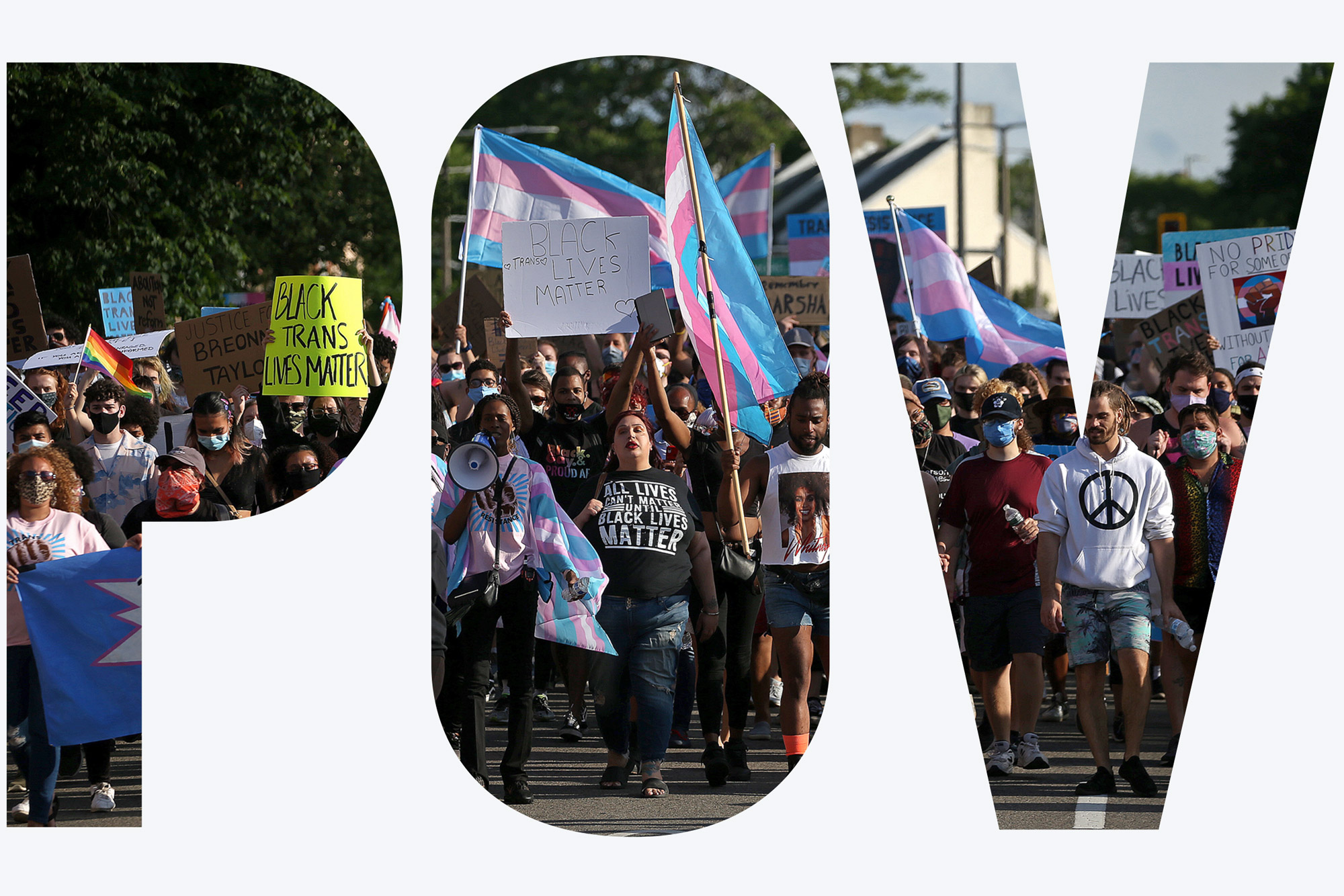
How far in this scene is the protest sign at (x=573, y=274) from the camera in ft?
17.6

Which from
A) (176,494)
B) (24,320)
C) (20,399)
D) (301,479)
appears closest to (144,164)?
(24,320)

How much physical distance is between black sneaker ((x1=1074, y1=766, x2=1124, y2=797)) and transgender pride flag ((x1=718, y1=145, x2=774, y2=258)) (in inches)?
327

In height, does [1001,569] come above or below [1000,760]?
above

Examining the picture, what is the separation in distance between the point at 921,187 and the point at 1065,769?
4955 cm

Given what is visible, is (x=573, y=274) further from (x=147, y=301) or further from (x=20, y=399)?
(x=147, y=301)

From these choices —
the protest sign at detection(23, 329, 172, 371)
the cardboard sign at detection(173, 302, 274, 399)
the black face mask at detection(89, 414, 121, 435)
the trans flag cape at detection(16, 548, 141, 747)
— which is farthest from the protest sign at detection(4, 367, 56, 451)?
the trans flag cape at detection(16, 548, 141, 747)

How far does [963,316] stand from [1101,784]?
16.4 feet

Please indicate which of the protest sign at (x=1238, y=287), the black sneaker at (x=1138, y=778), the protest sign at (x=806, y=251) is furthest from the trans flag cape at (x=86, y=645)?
the protest sign at (x=806, y=251)

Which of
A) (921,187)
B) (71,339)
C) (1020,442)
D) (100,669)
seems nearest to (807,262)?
(71,339)

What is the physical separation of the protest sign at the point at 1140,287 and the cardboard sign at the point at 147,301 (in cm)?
747

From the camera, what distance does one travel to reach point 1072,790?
235 inches

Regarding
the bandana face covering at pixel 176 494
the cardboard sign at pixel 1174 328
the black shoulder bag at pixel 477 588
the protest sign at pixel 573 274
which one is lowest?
the black shoulder bag at pixel 477 588

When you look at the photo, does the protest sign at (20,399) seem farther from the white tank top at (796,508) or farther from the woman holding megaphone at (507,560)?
the white tank top at (796,508)

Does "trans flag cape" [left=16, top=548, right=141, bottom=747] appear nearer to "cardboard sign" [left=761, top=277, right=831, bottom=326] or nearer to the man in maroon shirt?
the man in maroon shirt
